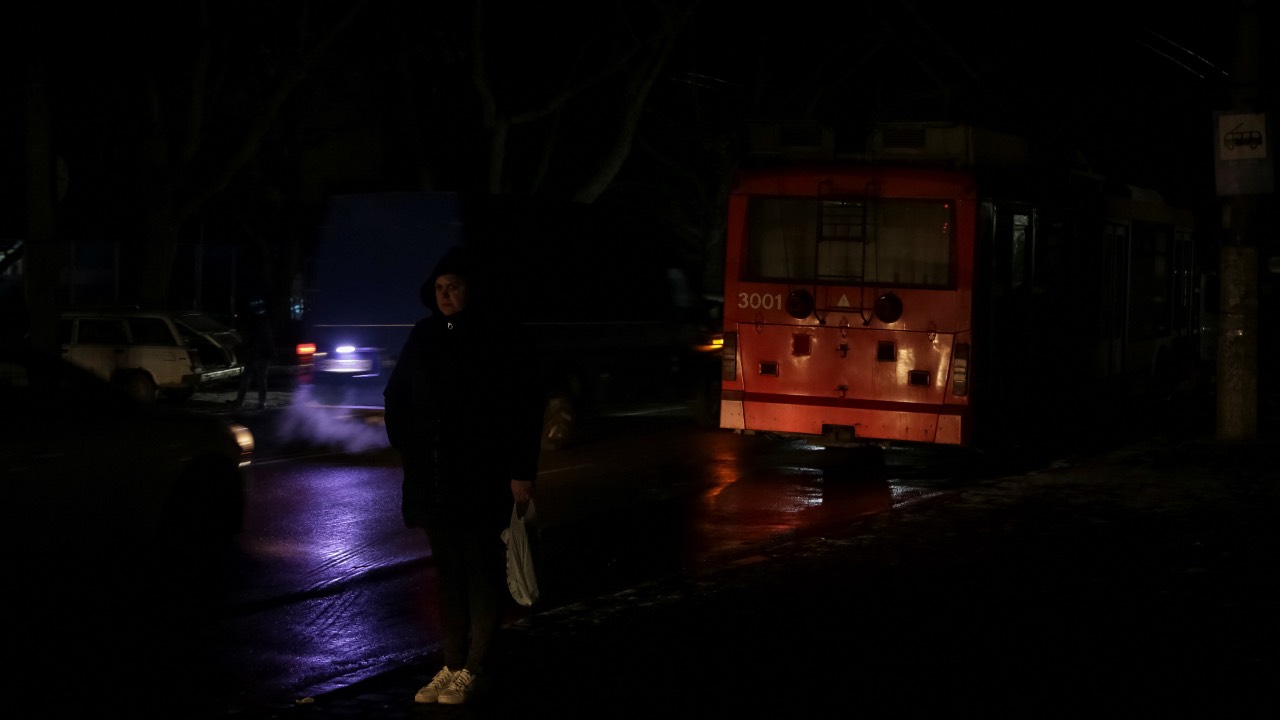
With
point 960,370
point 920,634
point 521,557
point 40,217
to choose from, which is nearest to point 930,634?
point 920,634

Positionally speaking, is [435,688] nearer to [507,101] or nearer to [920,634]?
[920,634]

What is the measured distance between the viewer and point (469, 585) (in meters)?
6.00

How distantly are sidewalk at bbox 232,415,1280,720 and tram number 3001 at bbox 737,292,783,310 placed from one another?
3.10m

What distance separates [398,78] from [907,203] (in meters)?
20.4

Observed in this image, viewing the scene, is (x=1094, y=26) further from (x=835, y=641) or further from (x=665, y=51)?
(x=835, y=641)

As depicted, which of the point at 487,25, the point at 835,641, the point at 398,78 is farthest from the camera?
the point at 398,78

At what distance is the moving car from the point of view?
7.96 m

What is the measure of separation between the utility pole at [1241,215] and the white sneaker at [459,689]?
37.9 ft

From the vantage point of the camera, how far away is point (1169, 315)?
64.0 ft

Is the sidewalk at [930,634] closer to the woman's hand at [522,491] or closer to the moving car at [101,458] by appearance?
the woman's hand at [522,491]

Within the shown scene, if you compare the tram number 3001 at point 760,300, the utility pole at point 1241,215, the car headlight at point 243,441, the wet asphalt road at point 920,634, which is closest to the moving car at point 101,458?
the car headlight at point 243,441

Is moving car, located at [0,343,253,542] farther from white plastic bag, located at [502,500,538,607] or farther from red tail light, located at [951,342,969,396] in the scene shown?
red tail light, located at [951,342,969,396]

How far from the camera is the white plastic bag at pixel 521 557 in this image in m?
6.02

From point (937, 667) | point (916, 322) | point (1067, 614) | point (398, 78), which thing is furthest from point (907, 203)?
point (398, 78)
